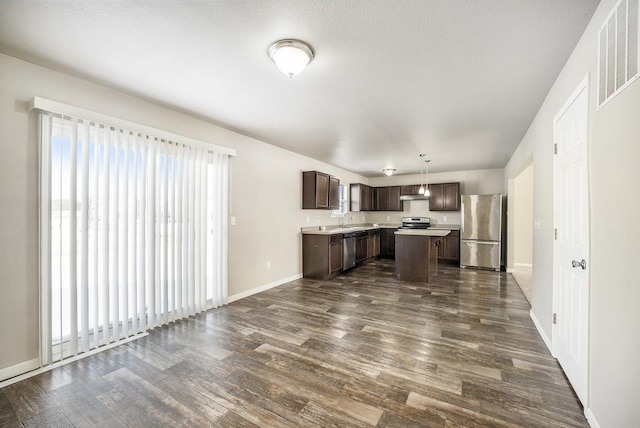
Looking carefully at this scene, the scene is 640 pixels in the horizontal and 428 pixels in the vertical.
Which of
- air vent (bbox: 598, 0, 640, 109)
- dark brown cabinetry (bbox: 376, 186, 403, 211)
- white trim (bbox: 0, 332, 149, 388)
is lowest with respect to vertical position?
white trim (bbox: 0, 332, 149, 388)

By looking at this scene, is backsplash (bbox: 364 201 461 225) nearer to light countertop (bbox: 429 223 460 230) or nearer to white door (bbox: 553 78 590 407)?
light countertop (bbox: 429 223 460 230)

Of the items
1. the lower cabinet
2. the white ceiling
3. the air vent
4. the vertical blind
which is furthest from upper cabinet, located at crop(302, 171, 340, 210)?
the air vent

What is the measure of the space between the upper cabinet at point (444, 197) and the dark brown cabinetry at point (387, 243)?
52.4 inches

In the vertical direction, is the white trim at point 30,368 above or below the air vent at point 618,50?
below

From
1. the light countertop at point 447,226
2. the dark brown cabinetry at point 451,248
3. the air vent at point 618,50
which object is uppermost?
the air vent at point 618,50

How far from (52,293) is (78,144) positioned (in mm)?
1322

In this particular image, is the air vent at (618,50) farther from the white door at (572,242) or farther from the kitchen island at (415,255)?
the kitchen island at (415,255)

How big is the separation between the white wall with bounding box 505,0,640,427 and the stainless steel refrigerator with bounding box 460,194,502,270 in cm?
483

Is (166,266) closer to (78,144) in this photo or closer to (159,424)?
(78,144)

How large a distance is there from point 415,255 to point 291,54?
432cm

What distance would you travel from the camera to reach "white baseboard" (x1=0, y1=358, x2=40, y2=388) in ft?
6.77

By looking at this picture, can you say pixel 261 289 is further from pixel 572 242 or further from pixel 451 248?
pixel 451 248

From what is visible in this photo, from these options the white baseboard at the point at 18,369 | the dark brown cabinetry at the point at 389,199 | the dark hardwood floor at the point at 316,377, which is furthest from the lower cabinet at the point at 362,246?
the white baseboard at the point at 18,369

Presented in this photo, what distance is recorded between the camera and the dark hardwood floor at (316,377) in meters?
1.71
